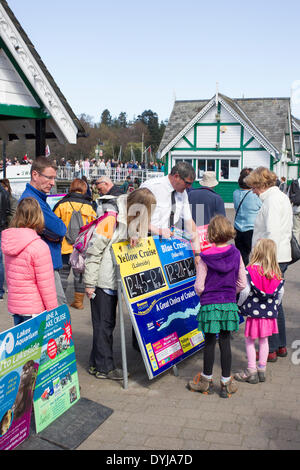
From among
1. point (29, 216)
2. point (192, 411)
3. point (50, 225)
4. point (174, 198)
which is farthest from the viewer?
point (174, 198)

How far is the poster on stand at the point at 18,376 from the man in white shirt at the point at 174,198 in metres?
2.15

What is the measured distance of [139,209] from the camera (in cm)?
460

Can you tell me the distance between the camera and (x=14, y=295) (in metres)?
4.08

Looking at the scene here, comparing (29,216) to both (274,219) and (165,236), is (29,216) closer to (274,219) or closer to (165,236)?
(165,236)

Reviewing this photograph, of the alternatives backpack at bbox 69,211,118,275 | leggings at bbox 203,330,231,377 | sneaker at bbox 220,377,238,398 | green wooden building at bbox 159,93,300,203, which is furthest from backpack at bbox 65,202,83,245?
green wooden building at bbox 159,93,300,203

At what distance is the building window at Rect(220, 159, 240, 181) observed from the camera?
104 ft

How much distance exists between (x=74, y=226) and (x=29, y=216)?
3578 mm

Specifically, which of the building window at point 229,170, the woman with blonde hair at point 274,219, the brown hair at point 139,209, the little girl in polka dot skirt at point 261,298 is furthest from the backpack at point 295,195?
the building window at point 229,170

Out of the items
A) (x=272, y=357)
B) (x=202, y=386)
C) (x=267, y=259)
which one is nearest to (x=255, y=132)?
(x=272, y=357)

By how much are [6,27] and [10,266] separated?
318 cm

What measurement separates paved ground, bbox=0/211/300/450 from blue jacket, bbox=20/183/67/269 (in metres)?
1.34

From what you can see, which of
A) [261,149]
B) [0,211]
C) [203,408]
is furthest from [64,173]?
[203,408]
